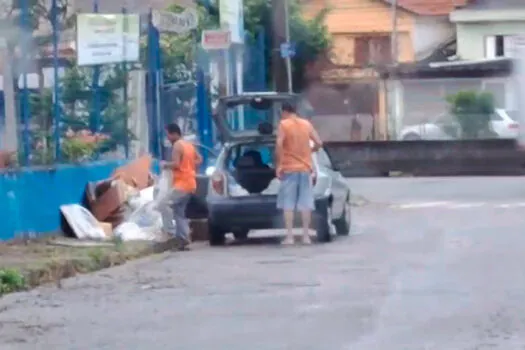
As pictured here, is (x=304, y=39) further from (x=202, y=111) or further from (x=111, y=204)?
(x=111, y=204)

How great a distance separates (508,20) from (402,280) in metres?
42.8

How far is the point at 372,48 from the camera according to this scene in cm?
6072

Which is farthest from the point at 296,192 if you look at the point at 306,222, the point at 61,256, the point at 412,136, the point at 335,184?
the point at 412,136

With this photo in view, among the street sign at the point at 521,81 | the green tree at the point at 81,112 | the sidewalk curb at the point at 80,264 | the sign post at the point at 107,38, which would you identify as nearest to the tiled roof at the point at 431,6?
the street sign at the point at 521,81

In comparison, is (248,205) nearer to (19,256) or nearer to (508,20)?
(19,256)

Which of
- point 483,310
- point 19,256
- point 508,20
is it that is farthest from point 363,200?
point 508,20

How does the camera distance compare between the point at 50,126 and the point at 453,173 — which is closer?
the point at 50,126

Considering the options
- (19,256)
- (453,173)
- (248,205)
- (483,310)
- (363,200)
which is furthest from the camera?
(453,173)

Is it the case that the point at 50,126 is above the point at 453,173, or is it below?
above

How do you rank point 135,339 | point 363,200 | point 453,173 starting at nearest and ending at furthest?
1. point 135,339
2. point 363,200
3. point 453,173

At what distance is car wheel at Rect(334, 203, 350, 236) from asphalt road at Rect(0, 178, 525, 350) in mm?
177

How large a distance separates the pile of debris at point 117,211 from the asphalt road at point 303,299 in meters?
0.87

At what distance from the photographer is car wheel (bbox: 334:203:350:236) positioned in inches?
874

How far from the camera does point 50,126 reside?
22.0 metres
